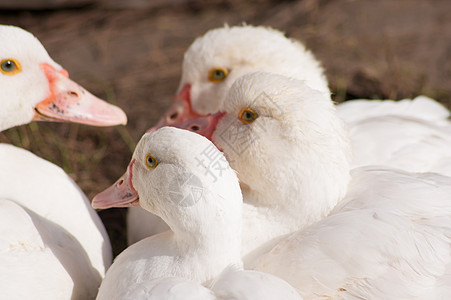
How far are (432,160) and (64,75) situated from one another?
1953 mm

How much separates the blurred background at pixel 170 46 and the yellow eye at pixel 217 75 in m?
1.21

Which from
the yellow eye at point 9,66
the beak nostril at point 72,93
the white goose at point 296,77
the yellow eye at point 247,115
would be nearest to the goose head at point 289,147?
the yellow eye at point 247,115

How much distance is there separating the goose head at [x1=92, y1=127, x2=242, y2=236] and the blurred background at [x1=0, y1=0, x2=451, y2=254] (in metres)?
2.09

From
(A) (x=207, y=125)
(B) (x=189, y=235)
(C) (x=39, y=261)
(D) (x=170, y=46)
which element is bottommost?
(D) (x=170, y=46)

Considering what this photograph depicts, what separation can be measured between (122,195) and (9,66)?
0.82 metres

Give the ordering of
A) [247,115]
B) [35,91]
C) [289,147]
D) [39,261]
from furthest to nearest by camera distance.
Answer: [35,91] → [247,115] → [289,147] → [39,261]

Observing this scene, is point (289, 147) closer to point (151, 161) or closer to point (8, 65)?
point (151, 161)

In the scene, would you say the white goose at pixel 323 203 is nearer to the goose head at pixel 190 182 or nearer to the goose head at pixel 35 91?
the goose head at pixel 190 182

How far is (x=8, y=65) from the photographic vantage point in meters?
2.96

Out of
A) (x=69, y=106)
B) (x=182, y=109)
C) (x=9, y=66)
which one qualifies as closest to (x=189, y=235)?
(x=69, y=106)

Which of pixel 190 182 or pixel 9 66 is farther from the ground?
pixel 9 66

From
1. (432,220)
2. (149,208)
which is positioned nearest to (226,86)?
(149,208)

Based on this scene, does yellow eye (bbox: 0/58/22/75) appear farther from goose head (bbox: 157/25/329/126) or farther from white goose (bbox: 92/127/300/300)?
goose head (bbox: 157/25/329/126)

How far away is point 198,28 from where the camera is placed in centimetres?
625
